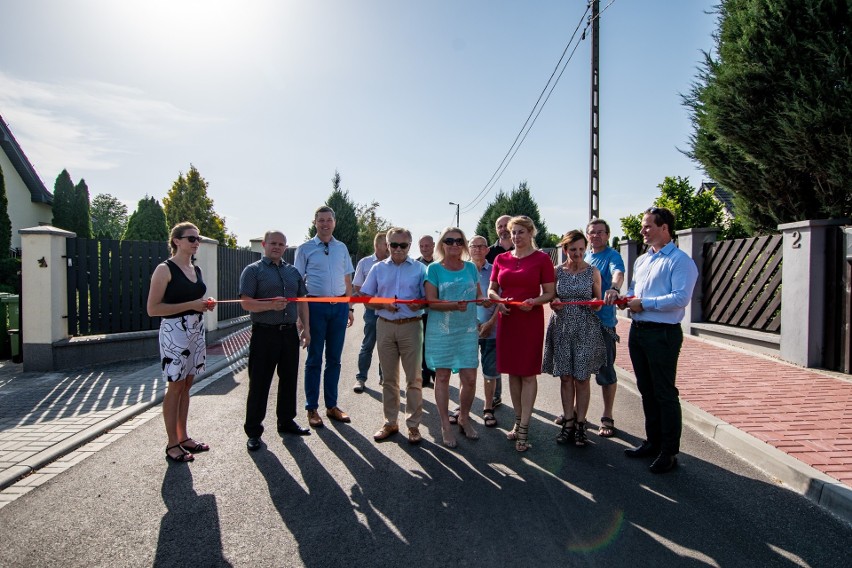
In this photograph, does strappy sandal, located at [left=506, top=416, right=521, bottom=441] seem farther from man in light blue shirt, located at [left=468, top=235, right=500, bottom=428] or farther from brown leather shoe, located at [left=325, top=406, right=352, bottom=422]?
brown leather shoe, located at [left=325, top=406, right=352, bottom=422]

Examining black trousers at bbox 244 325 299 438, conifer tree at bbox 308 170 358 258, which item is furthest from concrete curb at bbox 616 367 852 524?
conifer tree at bbox 308 170 358 258

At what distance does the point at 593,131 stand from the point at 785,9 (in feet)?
17.8

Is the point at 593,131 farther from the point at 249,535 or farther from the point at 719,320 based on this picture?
the point at 249,535

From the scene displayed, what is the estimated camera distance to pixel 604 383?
502 centimetres

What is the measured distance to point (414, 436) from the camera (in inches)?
186

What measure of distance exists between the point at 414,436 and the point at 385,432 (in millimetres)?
288

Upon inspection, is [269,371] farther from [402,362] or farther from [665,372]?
[665,372]

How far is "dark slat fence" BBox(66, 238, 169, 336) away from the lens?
8352mm

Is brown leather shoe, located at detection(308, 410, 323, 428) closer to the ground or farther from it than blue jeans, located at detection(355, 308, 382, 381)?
closer to the ground

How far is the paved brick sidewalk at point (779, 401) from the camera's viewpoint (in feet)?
14.0

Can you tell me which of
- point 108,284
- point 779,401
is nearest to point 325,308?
point 779,401

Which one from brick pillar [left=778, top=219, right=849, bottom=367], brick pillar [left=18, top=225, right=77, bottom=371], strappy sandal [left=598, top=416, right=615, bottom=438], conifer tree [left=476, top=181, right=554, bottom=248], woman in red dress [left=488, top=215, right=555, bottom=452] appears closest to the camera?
woman in red dress [left=488, top=215, right=555, bottom=452]

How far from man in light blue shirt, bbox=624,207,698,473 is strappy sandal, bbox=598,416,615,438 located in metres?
0.59

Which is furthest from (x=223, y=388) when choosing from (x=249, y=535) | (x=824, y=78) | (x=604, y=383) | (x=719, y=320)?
(x=824, y=78)
